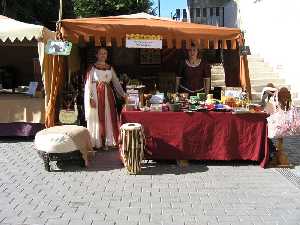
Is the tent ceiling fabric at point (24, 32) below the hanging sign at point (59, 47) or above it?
above

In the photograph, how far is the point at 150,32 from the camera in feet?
28.2

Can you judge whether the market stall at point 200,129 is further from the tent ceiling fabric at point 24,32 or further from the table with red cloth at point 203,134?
the tent ceiling fabric at point 24,32

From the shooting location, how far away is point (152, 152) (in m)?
8.04

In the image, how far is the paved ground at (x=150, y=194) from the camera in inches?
221

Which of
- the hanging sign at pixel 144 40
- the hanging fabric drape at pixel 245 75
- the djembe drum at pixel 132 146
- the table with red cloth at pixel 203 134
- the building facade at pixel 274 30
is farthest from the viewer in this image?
the building facade at pixel 274 30

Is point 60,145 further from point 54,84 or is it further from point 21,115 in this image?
point 21,115

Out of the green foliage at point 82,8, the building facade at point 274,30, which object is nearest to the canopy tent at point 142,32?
the building facade at point 274,30

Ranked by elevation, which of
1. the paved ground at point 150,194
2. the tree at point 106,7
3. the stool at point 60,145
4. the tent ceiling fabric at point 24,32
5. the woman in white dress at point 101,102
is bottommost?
the paved ground at point 150,194

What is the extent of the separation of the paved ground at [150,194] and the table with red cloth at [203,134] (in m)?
0.20

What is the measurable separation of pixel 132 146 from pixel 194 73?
2.69m

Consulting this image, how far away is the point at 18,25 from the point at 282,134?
5.39m

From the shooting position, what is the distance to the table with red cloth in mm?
7961

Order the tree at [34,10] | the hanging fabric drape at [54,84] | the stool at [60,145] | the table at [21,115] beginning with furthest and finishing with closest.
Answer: the tree at [34,10] < the table at [21,115] < the hanging fabric drape at [54,84] < the stool at [60,145]

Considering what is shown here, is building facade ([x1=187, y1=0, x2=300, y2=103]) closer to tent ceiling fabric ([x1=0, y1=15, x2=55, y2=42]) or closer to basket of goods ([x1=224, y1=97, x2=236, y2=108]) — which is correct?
basket of goods ([x1=224, y1=97, x2=236, y2=108])
